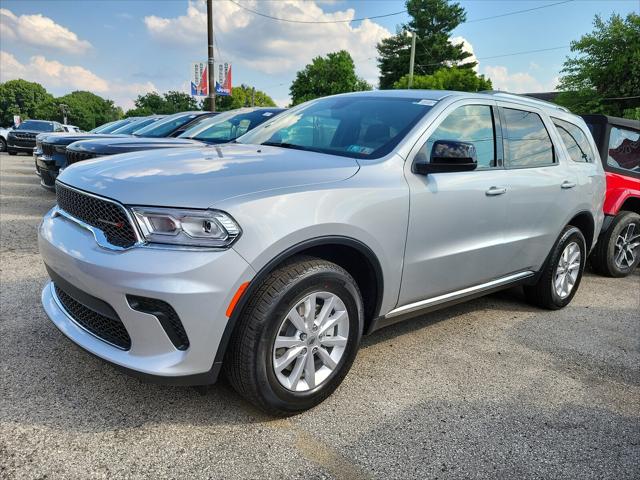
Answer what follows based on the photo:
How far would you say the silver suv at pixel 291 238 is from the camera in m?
2.16

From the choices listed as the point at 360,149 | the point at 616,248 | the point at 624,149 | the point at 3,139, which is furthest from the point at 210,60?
the point at 360,149

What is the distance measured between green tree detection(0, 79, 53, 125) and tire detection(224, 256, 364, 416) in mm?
112503

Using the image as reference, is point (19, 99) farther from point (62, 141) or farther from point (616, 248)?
point (616, 248)

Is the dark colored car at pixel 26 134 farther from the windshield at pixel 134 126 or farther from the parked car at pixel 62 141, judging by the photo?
the parked car at pixel 62 141

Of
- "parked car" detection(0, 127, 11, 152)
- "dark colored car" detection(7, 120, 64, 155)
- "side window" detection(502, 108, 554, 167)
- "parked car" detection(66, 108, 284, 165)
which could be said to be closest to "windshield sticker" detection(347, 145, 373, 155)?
"side window" detection(502, 108, 554, 167)

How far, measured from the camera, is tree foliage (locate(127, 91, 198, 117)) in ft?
177

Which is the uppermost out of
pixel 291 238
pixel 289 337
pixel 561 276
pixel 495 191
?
pixel 495 191

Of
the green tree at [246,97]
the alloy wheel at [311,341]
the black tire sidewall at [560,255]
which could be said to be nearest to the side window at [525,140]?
the black tire sidewall at [560,255]

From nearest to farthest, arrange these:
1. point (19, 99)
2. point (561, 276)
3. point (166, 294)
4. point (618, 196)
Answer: point (166, 294)
point (561, 276)
point (618, 196)
point (19, 99)

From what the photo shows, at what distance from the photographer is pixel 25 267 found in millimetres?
4816

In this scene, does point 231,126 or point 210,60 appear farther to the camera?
point 210,60

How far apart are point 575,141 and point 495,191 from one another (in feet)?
5.61

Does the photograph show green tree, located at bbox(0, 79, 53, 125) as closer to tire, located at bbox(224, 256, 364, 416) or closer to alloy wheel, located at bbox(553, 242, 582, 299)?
alloy wheel, located at bbox(553, 242, 582, 299)

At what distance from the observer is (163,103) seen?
59.3 meters
